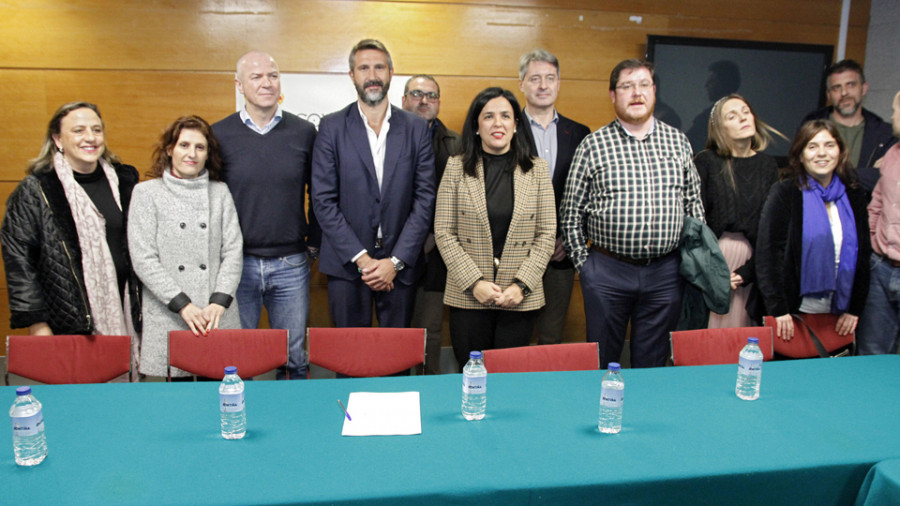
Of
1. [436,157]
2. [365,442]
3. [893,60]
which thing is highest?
[893,60]

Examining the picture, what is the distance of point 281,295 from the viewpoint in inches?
117

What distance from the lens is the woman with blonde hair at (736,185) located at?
9.93ft

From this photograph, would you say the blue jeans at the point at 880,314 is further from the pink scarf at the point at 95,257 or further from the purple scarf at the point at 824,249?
the pink scarf at the point at 95,257

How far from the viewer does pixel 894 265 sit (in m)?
2.93

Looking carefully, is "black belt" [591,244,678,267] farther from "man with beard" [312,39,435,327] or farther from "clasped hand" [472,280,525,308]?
"man with beard" [312,39,435,327]

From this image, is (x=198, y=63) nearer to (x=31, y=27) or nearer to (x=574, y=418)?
(x=31, y=27)

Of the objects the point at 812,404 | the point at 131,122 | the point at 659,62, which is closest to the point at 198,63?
the point at 131,122

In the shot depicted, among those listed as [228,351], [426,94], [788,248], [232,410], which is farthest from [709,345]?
[426,94]

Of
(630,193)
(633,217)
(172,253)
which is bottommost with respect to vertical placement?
(172,253)

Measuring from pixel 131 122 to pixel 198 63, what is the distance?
1.99 feet

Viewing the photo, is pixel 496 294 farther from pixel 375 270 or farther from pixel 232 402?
pixel 232 402

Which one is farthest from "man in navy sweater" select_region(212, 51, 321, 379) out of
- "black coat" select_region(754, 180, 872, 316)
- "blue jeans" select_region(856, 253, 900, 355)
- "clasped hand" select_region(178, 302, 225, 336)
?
"blue jeans" select_region(856, 253, 900, 355)

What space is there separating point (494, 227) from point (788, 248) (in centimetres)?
147

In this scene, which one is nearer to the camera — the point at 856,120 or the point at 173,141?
the point at 173,141
